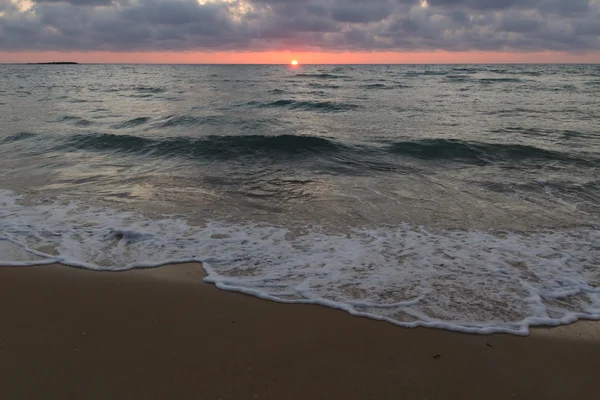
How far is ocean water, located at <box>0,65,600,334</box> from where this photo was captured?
13.8 ft

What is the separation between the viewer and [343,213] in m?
6.46

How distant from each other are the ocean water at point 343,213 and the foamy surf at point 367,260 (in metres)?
0.02

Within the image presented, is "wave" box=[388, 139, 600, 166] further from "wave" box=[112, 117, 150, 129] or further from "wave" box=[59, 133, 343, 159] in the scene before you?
"wave" box=[112, 117, 150, 129]

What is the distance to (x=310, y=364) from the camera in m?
3.01

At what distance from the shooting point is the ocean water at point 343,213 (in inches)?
A: 165

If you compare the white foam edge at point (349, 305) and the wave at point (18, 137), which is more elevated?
the wave at point (18, 137)

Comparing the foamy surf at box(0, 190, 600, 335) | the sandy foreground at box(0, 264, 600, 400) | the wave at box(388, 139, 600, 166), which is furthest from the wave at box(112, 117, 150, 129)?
the sandy foreground at box(0, 264, 600, 400)

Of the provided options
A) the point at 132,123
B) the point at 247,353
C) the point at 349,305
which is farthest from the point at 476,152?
the point at 132,123

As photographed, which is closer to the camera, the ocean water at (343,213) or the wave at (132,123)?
the ocean water at (343,213)

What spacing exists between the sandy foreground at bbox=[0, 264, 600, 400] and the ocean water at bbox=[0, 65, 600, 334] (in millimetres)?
337

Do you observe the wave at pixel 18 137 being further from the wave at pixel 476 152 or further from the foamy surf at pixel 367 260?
the wave at pixel 476 152

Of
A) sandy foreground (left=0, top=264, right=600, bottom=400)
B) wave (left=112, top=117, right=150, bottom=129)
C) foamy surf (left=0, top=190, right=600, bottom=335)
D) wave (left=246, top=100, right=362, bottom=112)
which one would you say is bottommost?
sandy foreground (left=0, top=264, right=600, bottom=400)

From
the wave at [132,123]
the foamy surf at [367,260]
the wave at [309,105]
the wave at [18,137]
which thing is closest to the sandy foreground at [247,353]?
the foamy surf at [367,260]

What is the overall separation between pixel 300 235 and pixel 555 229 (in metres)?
3.61
